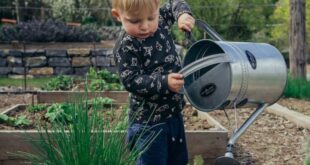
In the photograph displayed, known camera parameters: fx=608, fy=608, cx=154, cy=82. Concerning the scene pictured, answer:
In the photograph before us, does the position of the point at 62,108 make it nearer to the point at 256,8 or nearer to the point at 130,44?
the point at 130,44

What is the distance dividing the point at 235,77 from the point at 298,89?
17.1ft

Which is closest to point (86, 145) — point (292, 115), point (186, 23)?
point (186, 23)

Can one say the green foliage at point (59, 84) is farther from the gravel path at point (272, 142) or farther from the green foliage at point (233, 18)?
the green foliage at point (233, 18)

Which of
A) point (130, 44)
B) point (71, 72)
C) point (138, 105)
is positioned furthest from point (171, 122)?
point (71, 72)

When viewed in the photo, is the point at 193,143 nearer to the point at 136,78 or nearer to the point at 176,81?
the point at 136,78

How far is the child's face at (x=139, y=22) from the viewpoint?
2391 millimetres

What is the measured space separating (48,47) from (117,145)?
11.4 metres

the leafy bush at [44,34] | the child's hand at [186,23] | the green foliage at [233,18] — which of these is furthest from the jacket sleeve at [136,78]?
the green foliage at [233,18]

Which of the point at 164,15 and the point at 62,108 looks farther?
the point at 62,108

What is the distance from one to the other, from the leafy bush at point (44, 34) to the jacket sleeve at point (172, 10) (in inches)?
453

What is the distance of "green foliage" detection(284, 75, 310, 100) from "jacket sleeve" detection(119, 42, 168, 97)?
4.97 m

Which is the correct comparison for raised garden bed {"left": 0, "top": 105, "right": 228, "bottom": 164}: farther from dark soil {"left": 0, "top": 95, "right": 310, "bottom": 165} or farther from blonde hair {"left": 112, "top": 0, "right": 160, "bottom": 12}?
blonde hair {"left": 112, "top": 0, "right": 160, "bottom": 12}

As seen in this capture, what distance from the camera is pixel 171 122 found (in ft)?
9.02

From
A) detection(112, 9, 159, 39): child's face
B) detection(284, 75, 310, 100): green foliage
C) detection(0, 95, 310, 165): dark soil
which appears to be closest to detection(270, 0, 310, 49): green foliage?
detection(284, 75, 310, 100): green foliage
